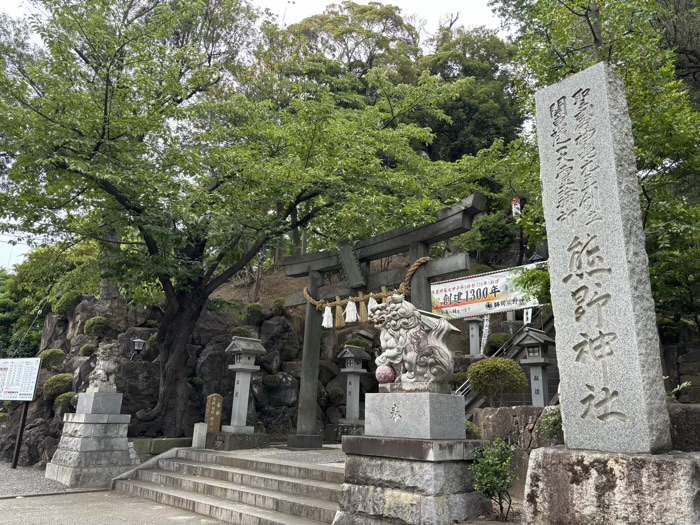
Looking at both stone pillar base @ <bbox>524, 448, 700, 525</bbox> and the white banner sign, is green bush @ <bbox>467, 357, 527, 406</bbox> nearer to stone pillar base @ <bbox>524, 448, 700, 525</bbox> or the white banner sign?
the white banner sign

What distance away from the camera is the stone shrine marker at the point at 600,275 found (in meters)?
3.75

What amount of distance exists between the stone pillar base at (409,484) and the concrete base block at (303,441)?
648 cm

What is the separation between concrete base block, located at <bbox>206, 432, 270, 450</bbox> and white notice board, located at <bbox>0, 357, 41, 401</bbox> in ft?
15.4

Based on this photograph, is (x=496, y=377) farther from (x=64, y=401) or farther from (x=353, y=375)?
(x=64, y=401)

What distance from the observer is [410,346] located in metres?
5.62

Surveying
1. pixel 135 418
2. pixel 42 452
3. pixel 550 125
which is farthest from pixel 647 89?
pixel 42 452

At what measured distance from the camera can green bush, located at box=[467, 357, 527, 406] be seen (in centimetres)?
1073

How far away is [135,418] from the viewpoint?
1300 cm

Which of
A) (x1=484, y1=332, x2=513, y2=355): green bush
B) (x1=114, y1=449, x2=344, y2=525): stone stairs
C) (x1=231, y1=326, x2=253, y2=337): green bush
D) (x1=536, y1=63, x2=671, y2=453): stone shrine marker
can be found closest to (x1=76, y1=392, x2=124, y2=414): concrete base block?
(x1=114, y1=449, x2=344, y2=525): stone stairs

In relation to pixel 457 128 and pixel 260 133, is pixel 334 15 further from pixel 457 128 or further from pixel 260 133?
pixel 260 133

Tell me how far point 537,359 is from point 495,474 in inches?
322

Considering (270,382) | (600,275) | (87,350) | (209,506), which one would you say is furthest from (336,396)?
(600,275)

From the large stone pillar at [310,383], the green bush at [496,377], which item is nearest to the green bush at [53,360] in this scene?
the large stone pillar at [310,383]

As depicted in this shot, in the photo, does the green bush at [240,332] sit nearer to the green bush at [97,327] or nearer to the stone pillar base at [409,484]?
the green bush at [97,327]
